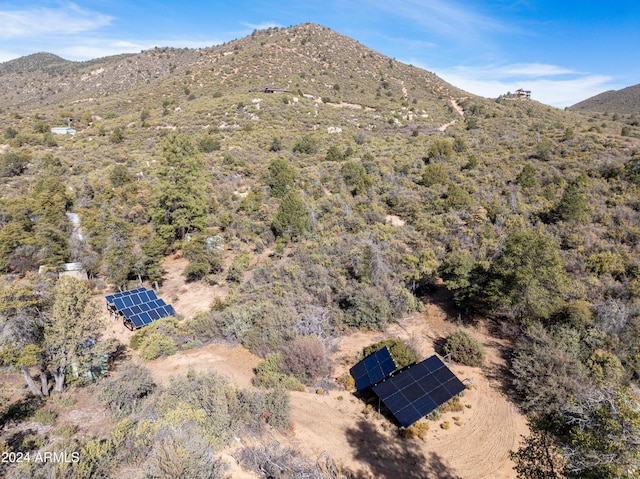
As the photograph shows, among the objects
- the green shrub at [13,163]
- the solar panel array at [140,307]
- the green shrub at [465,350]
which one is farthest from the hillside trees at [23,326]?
the green shrub at [13,163]

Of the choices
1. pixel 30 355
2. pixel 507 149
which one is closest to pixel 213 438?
pixel 30 355

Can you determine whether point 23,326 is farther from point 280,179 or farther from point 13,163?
point 13,163

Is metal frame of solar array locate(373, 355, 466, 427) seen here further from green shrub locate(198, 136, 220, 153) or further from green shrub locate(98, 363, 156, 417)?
green shrub locate(198, 136, 220, 153)

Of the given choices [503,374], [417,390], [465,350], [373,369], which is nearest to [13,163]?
[373,369]

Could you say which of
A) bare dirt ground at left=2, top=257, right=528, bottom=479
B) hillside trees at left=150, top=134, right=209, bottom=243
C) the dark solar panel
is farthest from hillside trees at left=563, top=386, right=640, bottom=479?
hillside trees at left=150, top=134, right=209, bottom=243

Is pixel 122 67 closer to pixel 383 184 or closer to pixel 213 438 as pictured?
pixel 383 184
